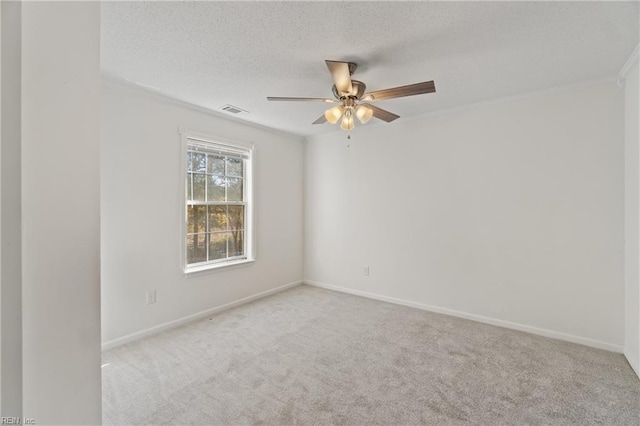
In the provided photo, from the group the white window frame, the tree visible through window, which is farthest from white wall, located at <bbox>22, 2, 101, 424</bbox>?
the tree visible through window

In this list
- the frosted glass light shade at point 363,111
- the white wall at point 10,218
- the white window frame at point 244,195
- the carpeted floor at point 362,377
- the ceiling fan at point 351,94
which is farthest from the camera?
the white window frame at point 244,195

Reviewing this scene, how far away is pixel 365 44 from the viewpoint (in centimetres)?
202

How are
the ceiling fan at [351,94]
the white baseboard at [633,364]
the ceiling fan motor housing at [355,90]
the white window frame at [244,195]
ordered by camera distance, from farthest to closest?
the white window frame at [244,195] < the ceiling fan motor housing at [355,90] < the white baseboard at [633,364] < the ceiling fan at [351,94]

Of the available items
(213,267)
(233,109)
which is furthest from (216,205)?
(233,109)

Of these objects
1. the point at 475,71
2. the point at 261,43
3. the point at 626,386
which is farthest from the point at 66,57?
the point at 626,386

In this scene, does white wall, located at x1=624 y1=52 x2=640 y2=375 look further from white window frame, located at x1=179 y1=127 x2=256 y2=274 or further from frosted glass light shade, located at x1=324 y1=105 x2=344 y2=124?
white window frame, located at x1=179 y1=127 x2=256 y2=274

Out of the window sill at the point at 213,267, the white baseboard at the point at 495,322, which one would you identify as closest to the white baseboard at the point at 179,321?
the window sill at the point at 213,267

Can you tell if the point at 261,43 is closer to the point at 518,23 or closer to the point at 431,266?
the point at 518,23

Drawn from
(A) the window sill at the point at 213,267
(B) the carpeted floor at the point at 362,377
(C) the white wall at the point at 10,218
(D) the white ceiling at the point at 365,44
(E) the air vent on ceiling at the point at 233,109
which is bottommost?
(B) the carpeted floor at the point at 362,377

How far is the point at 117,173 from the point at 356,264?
3191 mm

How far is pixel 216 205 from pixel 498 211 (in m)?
3.40

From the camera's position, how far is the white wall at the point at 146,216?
2.65 meters

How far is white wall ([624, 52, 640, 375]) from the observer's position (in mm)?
2234

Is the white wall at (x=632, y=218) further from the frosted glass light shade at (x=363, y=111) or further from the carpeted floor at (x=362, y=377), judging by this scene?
the frosted glass light shade at (x=363, y=111)
